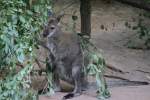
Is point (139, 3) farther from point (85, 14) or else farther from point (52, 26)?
point (52, 26)

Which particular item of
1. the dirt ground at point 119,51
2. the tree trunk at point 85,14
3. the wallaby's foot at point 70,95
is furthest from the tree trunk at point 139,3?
the wallaby's foot at point 70,95

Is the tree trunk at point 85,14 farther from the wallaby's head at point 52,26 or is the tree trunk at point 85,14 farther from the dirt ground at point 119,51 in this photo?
the wallaby's head at point 52,26

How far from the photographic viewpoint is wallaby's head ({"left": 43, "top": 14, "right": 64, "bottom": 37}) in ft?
22.1

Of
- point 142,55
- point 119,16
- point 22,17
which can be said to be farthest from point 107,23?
point 22,17

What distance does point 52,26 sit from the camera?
22.3 feet

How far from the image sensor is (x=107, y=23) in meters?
10.7

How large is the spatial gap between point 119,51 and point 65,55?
234 cm

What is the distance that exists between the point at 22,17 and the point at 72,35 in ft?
4.19

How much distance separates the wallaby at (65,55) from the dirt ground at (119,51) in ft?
0.77

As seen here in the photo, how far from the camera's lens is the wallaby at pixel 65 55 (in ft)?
22.3

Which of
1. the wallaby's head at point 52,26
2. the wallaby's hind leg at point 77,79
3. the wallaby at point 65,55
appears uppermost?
the wallaby's head at point 52,26

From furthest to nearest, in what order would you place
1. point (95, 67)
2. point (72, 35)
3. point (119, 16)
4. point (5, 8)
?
point (119, 16) < point (72, 35) < point (95, 67) < point (5, 8)

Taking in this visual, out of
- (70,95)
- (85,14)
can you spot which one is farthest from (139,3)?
(70,95)

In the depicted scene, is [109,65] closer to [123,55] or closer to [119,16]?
[123,55]
